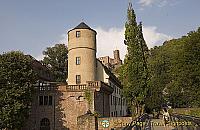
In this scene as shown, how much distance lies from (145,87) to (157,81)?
89.5 ft

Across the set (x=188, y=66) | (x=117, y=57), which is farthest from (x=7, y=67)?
(x=117, y=57)

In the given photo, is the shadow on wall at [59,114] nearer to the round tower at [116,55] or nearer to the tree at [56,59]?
the tree at [56,59]

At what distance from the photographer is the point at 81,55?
129ft

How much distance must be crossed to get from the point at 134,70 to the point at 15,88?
15177 millimetres

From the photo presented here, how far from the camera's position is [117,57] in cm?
10975

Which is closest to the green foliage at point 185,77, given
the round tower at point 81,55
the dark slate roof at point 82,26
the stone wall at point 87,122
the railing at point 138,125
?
the round tower at point 81,55

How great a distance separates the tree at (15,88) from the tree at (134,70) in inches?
485

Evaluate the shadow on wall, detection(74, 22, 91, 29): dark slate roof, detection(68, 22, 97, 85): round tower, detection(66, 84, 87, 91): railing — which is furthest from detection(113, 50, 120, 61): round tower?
the shadow on wall

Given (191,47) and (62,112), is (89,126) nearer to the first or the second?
(62,112)

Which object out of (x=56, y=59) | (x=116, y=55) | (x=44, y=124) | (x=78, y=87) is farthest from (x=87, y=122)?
(x=116, y=55)

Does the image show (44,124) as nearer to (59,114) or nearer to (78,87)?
(59,114)

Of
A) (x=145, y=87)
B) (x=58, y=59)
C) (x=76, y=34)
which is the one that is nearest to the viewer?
(x=145, y=87)

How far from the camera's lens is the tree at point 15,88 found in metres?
30.8

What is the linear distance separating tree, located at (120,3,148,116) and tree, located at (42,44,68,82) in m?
25.1
